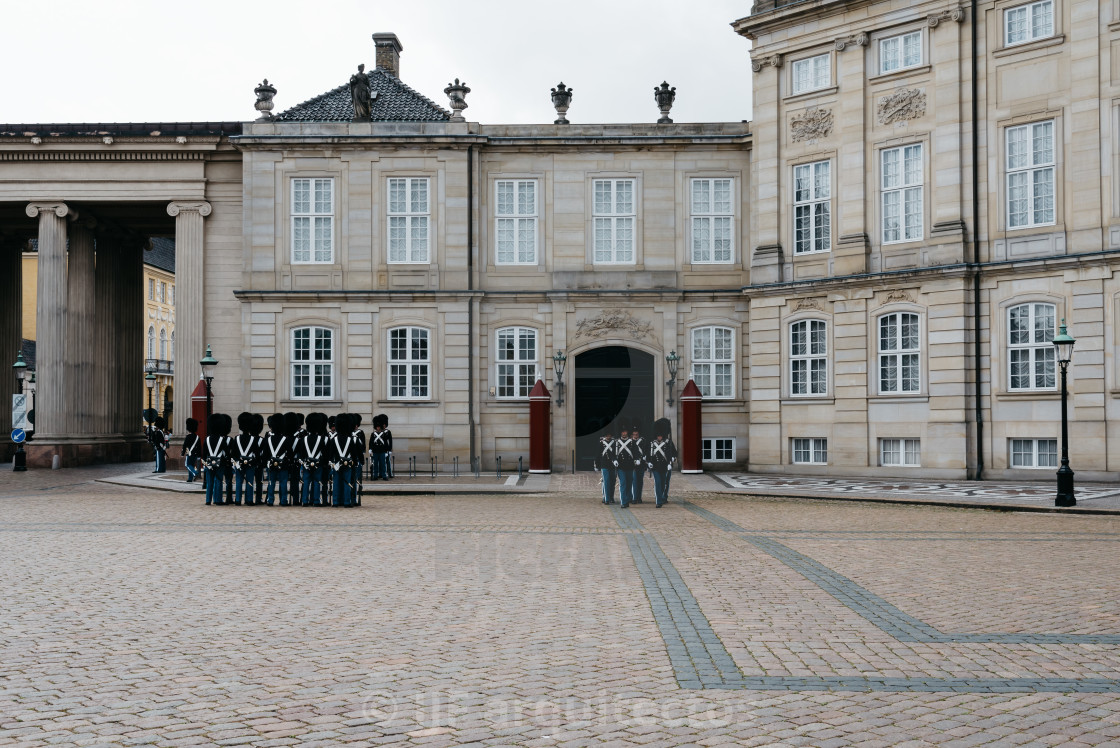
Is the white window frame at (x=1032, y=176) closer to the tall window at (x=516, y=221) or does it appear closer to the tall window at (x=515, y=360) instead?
the tall window at (x=516, y=221)

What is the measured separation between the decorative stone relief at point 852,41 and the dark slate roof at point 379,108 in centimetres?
1145

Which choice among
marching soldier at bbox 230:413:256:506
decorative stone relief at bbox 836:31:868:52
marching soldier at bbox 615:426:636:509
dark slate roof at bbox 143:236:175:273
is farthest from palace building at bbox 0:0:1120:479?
dark slate roof at bbox 143:236:175:273

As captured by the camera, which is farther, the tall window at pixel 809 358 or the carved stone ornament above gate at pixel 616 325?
the carved stone ornament above gate at pixel 616 325

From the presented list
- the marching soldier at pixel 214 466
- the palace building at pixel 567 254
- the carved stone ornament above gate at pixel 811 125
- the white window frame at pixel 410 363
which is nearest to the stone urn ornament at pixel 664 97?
the palace building at pixel 567 254

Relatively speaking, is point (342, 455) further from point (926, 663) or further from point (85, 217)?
point (85, 217)

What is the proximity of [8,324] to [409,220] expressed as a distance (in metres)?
17.0

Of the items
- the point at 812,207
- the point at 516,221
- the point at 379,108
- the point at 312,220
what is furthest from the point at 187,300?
the point at 812,207

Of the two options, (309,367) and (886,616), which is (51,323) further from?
(886,616)

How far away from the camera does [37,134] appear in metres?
35.6

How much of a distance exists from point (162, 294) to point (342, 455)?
6867cm

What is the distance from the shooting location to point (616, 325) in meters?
35.0

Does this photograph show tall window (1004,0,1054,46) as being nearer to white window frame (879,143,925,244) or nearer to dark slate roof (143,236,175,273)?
white window frame (879,143,925,244)

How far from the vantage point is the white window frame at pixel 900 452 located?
30156 mm

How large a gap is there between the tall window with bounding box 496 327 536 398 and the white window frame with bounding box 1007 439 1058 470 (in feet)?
44.1
